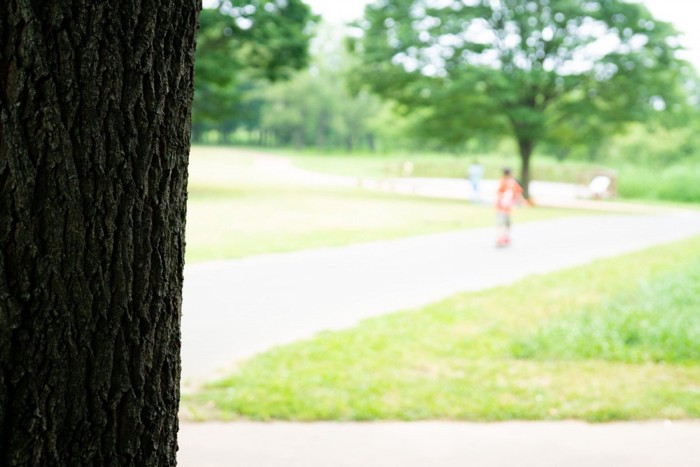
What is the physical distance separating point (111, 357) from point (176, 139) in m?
0.64

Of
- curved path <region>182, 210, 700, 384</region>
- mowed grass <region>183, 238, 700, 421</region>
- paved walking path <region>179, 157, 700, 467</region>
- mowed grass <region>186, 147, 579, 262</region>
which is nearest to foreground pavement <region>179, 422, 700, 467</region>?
A: paved walking path <region>179, 157, 700, 467</region>

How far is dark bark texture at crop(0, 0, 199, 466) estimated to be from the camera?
197cm

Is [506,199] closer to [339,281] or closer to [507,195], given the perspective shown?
[507,195]

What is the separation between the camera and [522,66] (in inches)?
1149

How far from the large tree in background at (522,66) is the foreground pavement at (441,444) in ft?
Result: 75.4

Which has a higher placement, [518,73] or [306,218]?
[518,73]

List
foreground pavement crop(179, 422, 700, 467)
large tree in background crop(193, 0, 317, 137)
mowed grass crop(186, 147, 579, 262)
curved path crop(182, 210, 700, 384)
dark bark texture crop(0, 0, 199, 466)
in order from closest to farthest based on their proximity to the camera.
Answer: dark bark texture crop(0, 0, 199, 466), foreground pavement crop(179, 422, 700, 467), curved path crop(182, 210, 700, 384), mowed grass crop(186, 147, 579, 262), large tree in background crop(193, 0, 317, 137)

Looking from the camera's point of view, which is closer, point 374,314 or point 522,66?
point 374,314

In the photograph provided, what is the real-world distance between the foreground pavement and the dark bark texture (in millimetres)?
2369

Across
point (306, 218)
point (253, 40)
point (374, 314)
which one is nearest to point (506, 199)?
point (306, 218)

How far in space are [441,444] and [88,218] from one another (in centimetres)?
330

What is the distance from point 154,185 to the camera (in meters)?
2.20

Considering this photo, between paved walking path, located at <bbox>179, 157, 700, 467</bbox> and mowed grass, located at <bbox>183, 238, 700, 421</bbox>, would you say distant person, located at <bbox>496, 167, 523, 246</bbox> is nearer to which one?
paved walking path, located at <bbox>179, 157, 700, 467</bbox>

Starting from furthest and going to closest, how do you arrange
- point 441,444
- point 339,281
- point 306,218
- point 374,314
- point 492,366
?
point 306,218
point 339,281
point 374,314
point 492,366
point 441,444
